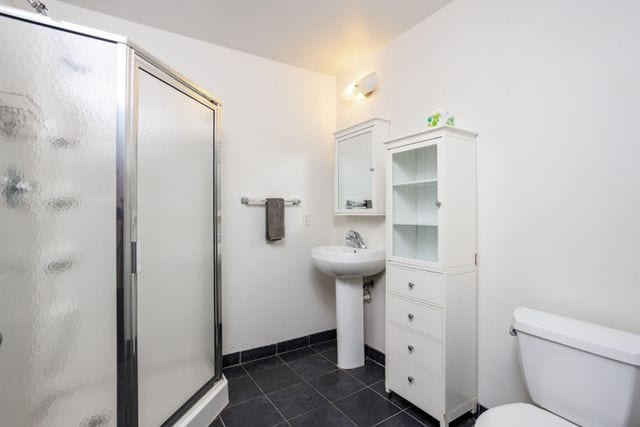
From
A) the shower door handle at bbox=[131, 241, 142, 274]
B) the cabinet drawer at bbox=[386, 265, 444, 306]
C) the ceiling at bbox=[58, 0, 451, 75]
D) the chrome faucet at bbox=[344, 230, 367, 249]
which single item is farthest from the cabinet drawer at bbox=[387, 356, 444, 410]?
the ceiling at bbox=[58, 0, 451, 75]

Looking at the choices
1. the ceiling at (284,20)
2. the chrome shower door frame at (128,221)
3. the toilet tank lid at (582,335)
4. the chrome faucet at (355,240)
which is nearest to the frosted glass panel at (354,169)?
the chrome faucet at (355,240)

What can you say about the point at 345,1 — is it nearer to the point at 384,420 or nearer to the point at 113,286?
the point at 113,286

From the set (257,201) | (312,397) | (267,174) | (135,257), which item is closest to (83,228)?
(135,257)

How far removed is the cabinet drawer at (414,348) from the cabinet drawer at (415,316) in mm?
48

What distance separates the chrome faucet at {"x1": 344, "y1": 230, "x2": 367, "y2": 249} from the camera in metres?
2.45

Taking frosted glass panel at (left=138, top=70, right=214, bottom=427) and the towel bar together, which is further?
the towel bar

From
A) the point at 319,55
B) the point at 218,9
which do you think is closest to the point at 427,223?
the point at 319,55

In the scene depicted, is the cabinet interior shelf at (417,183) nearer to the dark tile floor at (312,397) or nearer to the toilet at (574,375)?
the toilet at (574,375)

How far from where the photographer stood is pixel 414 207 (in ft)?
6.54

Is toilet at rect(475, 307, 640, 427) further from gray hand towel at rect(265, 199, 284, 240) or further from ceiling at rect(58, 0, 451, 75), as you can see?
ceiling at rect(58, 0, 451, 75)

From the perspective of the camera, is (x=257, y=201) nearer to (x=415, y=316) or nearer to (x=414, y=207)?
(x=414, y=207)

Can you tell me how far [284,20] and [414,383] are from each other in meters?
2.41

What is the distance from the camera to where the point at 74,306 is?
1.13m

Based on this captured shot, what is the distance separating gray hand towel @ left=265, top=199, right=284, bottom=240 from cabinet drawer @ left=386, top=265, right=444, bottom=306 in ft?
3.16
